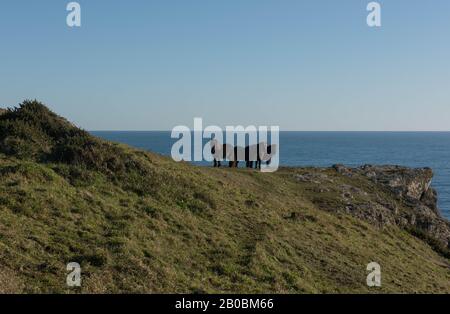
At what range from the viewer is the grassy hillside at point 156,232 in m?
14.4

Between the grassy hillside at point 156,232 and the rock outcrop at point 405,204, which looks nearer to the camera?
the grassy hillside at point 156,232

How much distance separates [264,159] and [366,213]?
46.5ft

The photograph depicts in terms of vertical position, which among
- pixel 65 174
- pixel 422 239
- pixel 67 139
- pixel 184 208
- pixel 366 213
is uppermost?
pixel 67 139

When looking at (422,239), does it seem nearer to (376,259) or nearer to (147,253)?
(376,259)

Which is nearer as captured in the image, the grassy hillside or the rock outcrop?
the grassy hillside

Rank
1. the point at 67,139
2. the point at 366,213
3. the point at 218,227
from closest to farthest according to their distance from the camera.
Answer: the point at 218,227 < the point at 67,139 < the point at 366,213

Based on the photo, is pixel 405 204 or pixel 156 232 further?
pixel 405 204

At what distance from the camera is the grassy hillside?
14.4m

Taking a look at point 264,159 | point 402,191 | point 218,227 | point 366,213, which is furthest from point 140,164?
point 402,191

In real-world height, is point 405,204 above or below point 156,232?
below

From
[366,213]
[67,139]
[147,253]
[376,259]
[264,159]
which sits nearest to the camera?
[147,253]

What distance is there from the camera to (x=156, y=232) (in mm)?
18516
